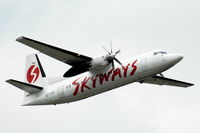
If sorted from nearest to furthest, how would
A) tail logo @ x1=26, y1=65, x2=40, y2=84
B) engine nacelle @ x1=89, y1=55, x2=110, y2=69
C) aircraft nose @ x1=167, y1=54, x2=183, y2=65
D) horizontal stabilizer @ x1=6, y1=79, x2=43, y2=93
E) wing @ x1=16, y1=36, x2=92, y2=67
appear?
wing @ x1=16, y1=36, x2=92, y2=67
aircraft nose @ x1=167, y1=54, x2=183, y2=65
engine nacelle @ x1=89, y1=55, x2=110, y2=69
horizontal stabilizer @ x1=6, y1=79, x2=43, y2=93
tail logo @ x1=26, y1=65, x2=40, y2=84

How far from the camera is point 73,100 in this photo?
1268 inches

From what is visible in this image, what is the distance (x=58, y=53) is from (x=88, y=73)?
10.5ft

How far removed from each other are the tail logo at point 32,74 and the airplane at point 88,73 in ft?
7.45

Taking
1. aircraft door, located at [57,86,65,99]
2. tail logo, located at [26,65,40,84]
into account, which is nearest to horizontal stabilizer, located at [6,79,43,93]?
aircraft door, located at [57,86,65,99]

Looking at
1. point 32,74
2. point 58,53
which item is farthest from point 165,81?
point 32,74

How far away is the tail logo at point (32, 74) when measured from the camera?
119 ft

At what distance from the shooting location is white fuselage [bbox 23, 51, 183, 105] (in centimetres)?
2931

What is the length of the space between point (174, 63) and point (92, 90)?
646 cm

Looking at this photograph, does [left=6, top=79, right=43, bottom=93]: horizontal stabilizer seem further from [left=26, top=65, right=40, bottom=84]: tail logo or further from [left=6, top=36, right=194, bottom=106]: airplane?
[left=26, top=65, right=40, bottom=84]: tail logo

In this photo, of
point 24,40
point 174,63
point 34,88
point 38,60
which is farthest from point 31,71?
point 174,63

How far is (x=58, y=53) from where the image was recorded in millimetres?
29766

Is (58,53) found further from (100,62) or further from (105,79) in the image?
(105,79)

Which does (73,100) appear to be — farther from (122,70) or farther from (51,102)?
(122,70)

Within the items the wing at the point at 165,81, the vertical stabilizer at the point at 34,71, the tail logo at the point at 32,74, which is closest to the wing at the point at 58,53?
the vertical stabilizer at the point at 34,71
